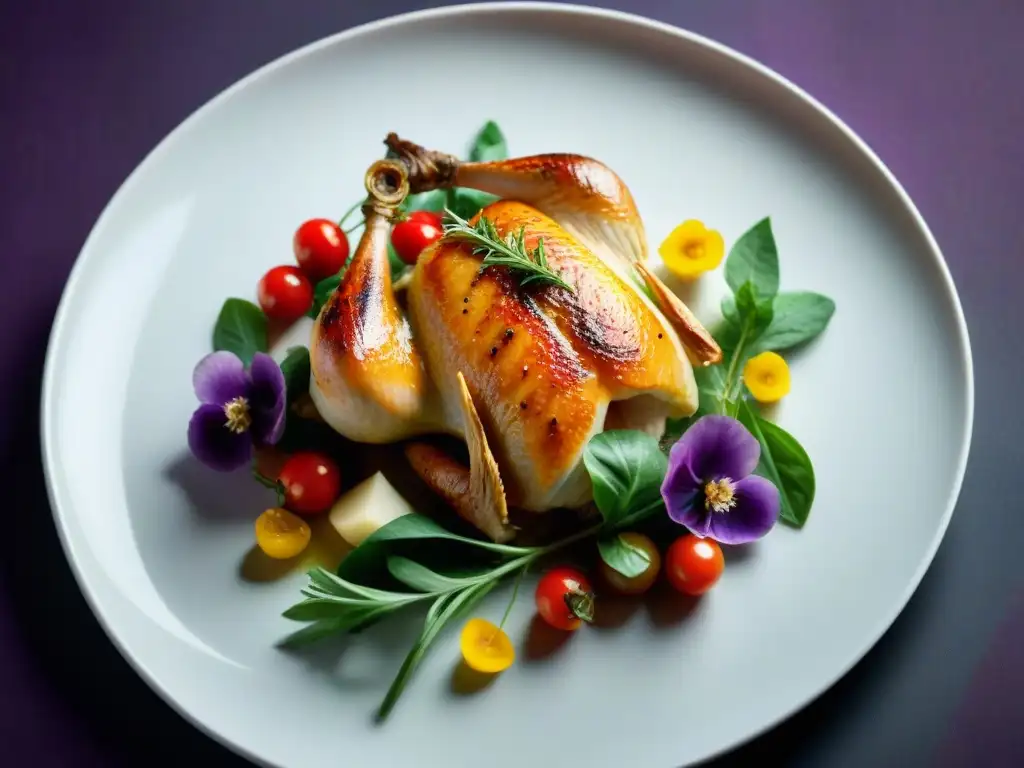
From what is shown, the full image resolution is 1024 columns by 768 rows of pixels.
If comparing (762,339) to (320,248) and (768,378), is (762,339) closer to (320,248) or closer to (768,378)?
(768,378)

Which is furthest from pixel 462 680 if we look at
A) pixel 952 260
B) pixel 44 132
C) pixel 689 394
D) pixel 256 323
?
pixel 44 132

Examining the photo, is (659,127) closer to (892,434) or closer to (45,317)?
(892,434)

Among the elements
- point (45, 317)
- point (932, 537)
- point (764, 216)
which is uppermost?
point (764, 216)

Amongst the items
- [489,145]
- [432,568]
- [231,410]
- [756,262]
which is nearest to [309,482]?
[231,410]

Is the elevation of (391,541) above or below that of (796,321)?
below

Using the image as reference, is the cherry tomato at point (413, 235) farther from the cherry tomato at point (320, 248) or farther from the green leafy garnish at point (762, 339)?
the green leafy garnish at point (762, 339)

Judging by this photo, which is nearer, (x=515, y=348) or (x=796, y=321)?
(x=515, y=348)

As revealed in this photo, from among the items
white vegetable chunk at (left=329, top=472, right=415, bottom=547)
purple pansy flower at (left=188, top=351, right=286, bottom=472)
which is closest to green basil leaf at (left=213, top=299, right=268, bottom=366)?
purple pansy flower at (left=188, top=351, right=286, bottom=472)
